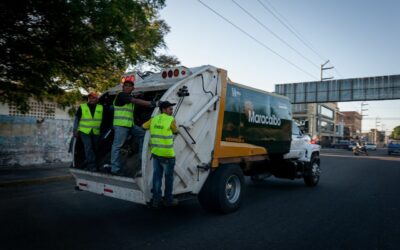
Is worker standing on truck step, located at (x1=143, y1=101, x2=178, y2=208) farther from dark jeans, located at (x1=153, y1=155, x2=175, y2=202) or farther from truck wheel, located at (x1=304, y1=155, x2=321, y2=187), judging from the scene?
truck wheel, located at (x1=304, y1=155, x2=321, y2=187)

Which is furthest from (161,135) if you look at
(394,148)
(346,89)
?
(394,148)

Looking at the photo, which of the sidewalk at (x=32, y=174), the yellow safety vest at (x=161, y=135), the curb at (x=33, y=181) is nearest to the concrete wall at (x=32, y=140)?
the sidewalk at (x=32, y=174)

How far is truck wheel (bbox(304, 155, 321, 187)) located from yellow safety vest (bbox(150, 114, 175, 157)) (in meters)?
5.88

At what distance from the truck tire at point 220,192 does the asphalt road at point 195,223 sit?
17 cm

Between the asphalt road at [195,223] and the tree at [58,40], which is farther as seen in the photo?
the tree at [58,40]

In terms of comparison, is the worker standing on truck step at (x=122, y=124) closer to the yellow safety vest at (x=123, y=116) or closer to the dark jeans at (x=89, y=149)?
the yellow safety vest at (x=123, y=116)

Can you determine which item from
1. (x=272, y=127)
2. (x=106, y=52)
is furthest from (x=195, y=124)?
(x=106, y=52)

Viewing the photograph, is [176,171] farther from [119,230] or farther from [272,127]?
[272,127]

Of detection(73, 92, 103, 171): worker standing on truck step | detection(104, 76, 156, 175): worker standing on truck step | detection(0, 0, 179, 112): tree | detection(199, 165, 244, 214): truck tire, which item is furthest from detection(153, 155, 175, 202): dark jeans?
detection(0, 0, 179, 112): tree

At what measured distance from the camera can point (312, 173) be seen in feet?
31.3

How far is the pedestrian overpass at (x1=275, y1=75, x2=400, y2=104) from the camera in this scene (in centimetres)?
3164

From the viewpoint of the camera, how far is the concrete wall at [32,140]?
11.5 m

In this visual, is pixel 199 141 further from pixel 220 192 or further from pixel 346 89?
pixel 346 89

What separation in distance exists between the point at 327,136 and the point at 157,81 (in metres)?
74.2
